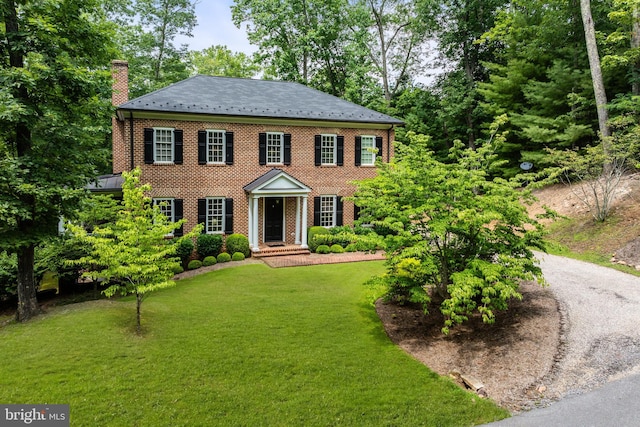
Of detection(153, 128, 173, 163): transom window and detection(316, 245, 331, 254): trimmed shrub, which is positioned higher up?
detection(153, 128, 173, 163): transom window

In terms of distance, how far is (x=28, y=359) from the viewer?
7398mm

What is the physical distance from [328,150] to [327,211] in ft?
9.74

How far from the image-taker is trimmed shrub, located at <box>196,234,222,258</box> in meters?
16.2

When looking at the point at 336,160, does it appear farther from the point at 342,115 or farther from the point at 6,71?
the point at 6,71

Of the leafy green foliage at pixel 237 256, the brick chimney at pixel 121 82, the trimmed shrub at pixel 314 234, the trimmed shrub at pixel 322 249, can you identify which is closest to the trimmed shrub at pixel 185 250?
the leafy green foliage at pixel 237 256

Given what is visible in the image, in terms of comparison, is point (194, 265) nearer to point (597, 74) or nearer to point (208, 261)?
point (208, 261)

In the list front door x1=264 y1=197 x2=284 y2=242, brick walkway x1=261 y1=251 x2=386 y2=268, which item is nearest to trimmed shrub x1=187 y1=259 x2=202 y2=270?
brick walkway x1=261 y1=251 x2=386 y2=268

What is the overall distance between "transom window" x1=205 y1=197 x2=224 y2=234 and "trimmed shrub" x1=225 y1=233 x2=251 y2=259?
2.37 ft

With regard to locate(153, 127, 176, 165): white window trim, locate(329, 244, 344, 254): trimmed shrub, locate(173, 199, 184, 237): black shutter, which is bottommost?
locate(329, 244, 344, 254): trimmed shrub

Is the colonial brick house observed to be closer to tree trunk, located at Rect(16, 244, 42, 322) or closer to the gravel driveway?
tree trunk, located at Rect(16, 244, 42, 322)

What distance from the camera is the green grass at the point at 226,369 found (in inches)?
245

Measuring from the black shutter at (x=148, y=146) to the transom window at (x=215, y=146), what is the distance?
2.27 m

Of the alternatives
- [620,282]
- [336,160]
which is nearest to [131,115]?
[336,160]

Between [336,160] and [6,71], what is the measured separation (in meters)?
13.1
